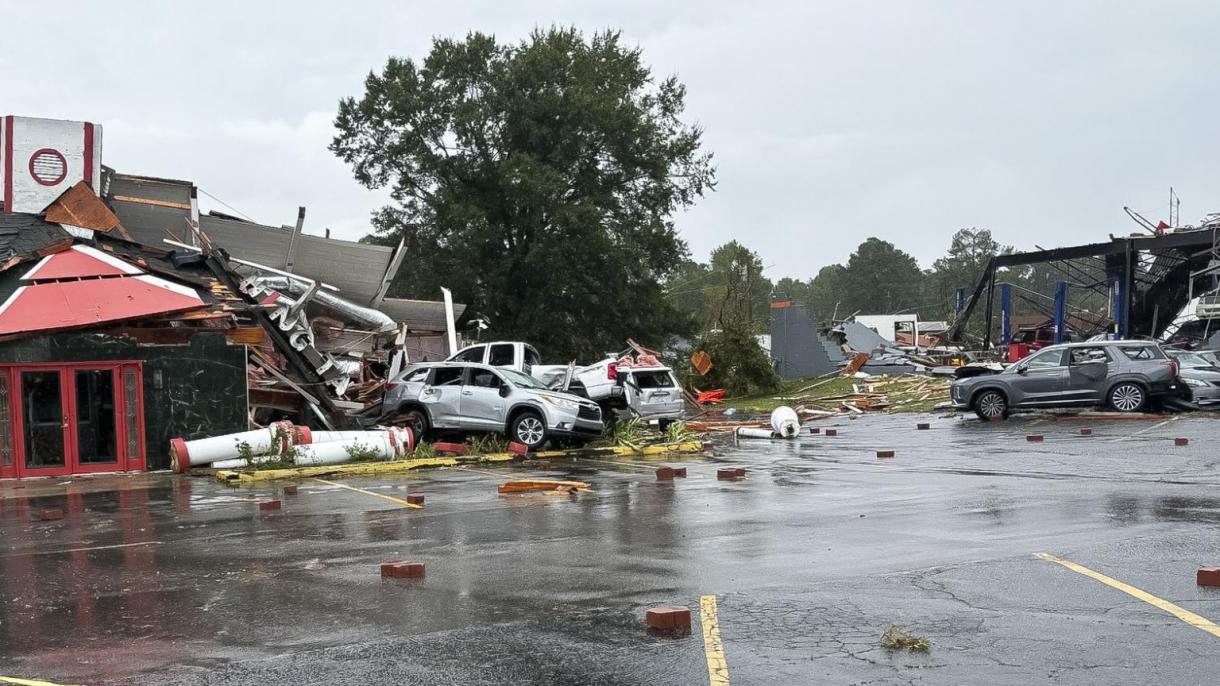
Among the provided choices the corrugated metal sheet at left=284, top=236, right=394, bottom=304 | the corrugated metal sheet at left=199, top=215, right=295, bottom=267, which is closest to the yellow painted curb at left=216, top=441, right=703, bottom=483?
the corrugated metal sheet at left=284, top=236, right=394, bottom=304

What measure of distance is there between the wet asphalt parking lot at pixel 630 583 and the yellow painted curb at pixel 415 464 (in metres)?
2.21

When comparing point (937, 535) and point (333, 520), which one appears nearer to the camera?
point (937, 535)

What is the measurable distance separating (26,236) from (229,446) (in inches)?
282

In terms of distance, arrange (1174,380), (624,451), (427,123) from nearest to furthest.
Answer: (624,451) < (1174,380) < (427,123)

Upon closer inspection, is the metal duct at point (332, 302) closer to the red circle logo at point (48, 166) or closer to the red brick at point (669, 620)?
the red circle logo at point (48, 166)

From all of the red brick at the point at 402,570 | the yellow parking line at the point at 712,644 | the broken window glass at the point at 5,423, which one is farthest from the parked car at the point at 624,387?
the yellow parking line at the point at 712,644

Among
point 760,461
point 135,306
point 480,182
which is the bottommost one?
point 760,461

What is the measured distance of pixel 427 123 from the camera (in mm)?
45688

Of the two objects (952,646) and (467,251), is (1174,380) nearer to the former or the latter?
(952,646)

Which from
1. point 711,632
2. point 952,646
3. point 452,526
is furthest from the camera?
point 452,526

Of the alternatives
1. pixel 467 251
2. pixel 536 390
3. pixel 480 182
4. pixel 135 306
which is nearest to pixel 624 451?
pixel 536 390

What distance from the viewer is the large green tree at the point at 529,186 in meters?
42.9

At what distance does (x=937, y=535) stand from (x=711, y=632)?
13.3 ft

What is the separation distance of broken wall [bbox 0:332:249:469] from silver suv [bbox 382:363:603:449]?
3.43 m
